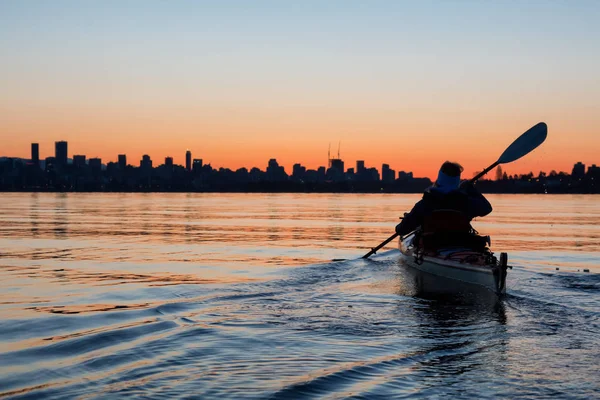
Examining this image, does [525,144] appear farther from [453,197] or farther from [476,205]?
[453,197]

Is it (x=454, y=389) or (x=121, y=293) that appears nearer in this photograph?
(x=454, y=389)

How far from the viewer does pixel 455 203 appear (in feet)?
51.8

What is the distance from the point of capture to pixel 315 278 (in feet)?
55.8

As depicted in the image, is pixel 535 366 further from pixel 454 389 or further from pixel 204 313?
pixel 204 313

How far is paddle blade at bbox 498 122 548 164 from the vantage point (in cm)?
2009

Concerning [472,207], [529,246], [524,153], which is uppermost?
[524,153]

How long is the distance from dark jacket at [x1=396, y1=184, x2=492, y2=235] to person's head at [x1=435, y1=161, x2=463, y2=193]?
145 mm

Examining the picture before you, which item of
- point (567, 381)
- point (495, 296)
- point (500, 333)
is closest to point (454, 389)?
point (567, 381)

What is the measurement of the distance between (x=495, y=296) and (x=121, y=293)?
7993 mm

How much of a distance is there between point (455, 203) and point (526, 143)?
5.83 meters

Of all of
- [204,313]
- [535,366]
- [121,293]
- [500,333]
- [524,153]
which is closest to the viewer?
[535,366]

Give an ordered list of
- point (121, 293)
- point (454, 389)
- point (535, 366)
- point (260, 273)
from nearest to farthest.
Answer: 1. point (454, 389)
2. point (535, 366)
3. point (121, 293)
4. point (260, 273)

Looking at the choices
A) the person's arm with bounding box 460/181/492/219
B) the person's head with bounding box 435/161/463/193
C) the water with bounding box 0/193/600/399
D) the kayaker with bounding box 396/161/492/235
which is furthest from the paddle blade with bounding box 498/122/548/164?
the person's head with bounding box 435/161/463/193

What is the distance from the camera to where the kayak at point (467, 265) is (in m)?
13.4
